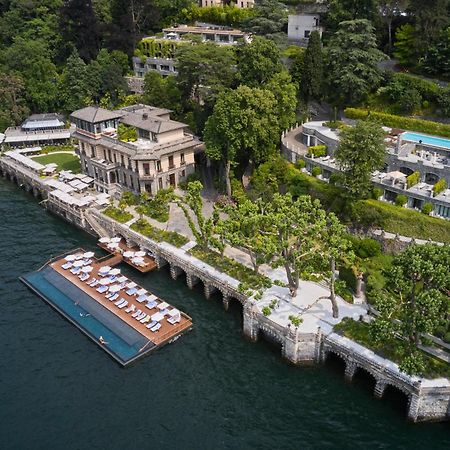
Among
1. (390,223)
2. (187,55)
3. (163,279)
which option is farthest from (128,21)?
(390,223)

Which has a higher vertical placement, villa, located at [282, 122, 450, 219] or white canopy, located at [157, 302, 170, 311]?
villa, located at [282, 122, 450, 219]

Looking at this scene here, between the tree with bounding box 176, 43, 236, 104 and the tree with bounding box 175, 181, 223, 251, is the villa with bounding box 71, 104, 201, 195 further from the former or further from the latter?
the tree with bounding box 175, 181, 223, 251

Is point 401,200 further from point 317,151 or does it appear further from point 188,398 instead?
point 188,398

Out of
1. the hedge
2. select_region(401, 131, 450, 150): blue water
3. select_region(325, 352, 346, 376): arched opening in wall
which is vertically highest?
the hedge

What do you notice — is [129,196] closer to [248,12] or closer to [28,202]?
[28,202]

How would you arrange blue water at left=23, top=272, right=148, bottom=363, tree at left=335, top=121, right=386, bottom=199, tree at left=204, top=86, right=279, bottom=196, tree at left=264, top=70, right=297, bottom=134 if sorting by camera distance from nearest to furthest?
1. blue water at left=23, top=272, right=148, bottom=363
2. tree at left=335, top=121, right=386, bottom=199
3. tree at left=204, top=86, right=279, bottom=196
4. tree at left=264, top=70, right=297, bottom=134

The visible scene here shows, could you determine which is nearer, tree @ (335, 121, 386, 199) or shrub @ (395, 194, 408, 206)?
tree @ (335, 121, 386, 199)

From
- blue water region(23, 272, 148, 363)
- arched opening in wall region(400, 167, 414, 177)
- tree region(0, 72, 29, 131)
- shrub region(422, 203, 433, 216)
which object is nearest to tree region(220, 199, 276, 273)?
blue water region(23, 272, 148, 363)

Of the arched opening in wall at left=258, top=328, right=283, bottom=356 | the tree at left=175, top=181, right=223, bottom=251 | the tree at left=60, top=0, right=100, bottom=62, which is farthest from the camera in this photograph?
the tree at left=60, top=0, right=100, bottom=62
